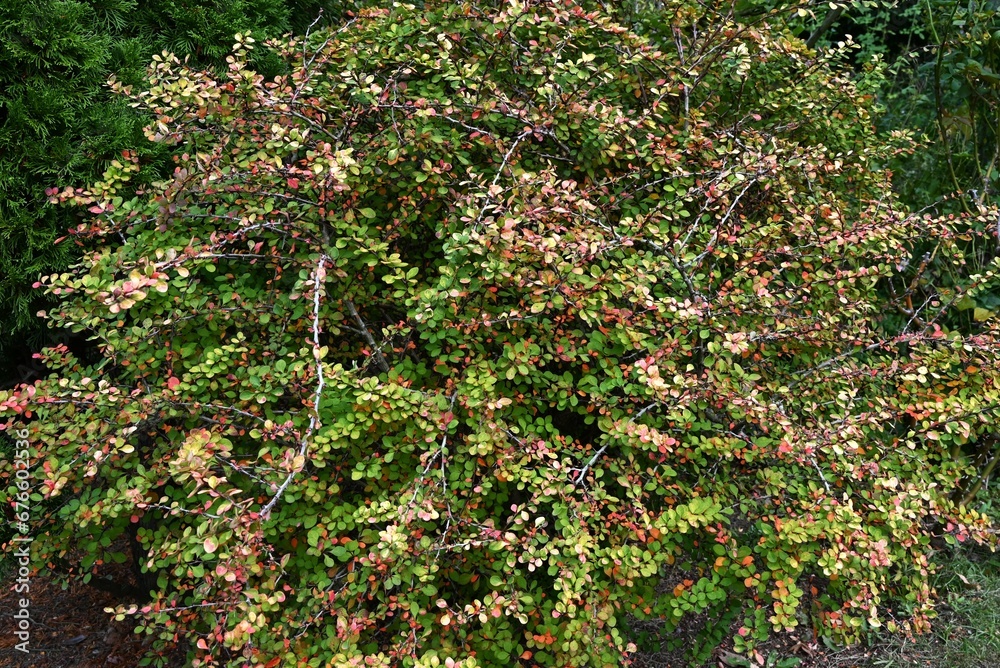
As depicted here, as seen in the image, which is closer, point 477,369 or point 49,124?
point 477,369

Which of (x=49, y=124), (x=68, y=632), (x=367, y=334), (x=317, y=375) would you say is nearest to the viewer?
(x=317, y=375)

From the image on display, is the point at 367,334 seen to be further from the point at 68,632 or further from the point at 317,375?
the point at 68,632

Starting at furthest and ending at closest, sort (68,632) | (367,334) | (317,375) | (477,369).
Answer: (68,632), (367,334), (477,369), (317,375)

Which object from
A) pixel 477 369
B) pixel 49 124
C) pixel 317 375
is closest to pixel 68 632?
pixel 317 375

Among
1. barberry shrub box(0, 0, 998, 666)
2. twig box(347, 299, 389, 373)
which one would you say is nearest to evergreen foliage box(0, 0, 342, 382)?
barberry shrub box(0, 0, 998, 666)

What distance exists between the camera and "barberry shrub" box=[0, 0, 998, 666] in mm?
2285

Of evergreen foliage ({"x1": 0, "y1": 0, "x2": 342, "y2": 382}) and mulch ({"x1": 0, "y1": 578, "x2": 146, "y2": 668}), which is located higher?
evergreen foliage ({"x1": 0, "y1": 0, "x2": 342, "y2": 382})

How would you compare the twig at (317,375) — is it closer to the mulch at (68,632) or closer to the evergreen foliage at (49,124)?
the evergreen foliage at (49,124)

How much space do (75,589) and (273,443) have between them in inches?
82.2

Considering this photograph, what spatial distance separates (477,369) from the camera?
246 centimetres

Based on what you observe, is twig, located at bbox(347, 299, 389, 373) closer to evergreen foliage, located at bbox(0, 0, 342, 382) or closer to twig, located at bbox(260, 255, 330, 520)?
twig, located at bbox(260, 255, 330, 520)

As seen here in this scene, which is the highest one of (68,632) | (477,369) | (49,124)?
(49,124)

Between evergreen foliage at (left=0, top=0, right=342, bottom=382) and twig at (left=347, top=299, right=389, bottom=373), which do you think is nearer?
twig at (left=347, top=299, right=389, bottom=373)

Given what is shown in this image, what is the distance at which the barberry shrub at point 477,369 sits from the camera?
2.29 metres
